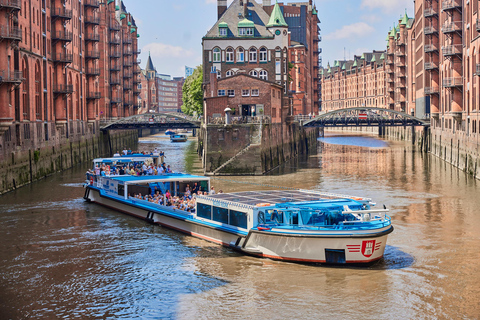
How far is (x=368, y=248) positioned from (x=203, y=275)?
6.55 meters

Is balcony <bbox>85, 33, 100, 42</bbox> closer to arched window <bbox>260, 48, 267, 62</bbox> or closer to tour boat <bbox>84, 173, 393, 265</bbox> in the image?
arched window <bbox>260, 48, 267, 62</bbox>

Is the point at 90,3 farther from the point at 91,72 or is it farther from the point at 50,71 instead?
the point at 50,71

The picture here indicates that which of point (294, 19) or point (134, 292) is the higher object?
point (294, 19)

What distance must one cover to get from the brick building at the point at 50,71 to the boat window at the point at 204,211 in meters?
22.7

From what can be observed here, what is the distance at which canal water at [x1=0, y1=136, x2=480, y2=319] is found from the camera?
893 inches

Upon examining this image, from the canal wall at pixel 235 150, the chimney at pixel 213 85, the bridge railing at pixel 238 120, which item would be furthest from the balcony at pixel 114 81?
the canal wall at pixel 235 150

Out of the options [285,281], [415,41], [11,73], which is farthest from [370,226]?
[415,41]

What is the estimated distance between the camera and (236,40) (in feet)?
283

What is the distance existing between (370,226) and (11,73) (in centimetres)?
3513

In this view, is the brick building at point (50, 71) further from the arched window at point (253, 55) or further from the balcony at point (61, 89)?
the arched window at point (253, 55)

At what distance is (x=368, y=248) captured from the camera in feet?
87.6

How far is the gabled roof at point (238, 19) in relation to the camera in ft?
285

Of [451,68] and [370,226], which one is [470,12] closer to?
[451,68]

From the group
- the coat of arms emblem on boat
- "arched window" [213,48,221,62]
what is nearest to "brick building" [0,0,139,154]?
"arched window" [213,48,221,62]
